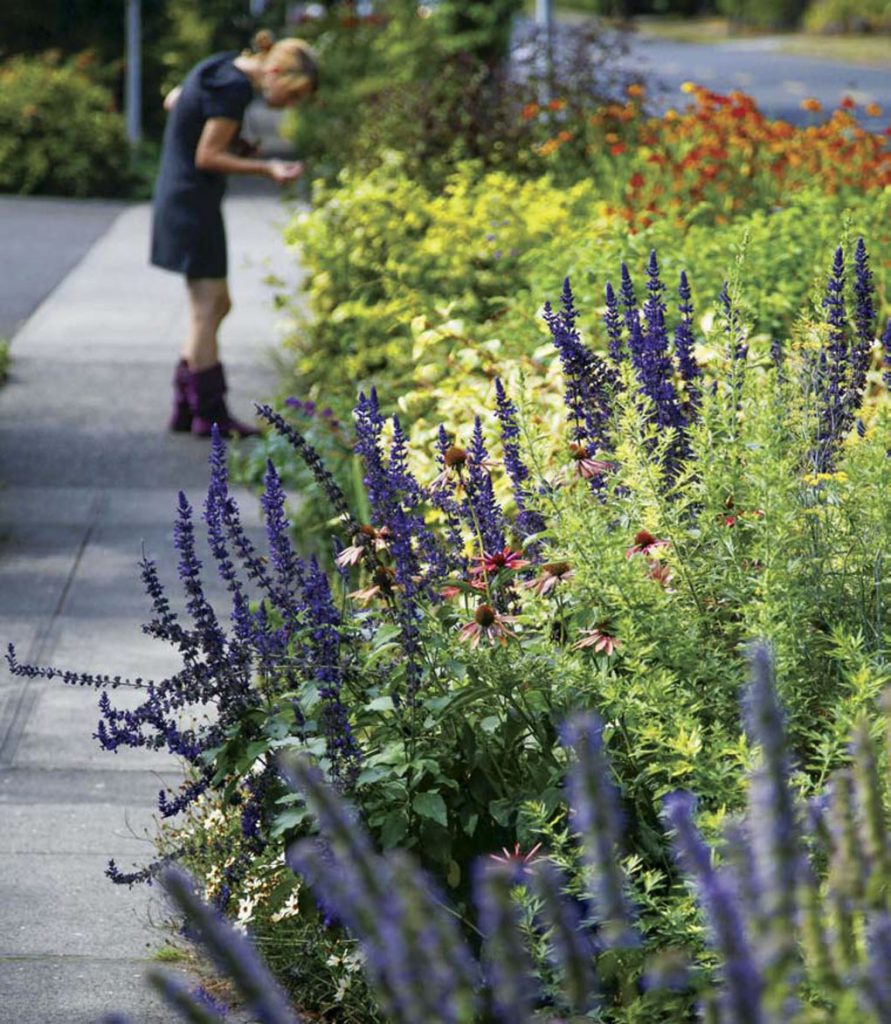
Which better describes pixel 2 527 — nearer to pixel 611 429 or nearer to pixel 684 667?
pixel 611 429

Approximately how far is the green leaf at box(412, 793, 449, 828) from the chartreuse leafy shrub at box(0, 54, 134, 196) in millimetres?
16846

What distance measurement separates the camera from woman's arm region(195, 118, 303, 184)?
7.94 metres

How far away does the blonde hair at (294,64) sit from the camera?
26.6 ft

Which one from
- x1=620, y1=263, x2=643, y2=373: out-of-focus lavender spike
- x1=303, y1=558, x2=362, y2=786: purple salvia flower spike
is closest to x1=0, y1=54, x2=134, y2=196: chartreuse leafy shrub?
x1=620, y1=263, x2=643, y2=373: out-of-focus lavender spike

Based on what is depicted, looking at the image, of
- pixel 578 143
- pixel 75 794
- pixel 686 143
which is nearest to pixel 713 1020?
pixel 75 794

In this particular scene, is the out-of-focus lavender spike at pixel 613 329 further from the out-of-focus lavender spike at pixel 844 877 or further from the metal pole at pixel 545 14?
the metal pole at pixel 545 14

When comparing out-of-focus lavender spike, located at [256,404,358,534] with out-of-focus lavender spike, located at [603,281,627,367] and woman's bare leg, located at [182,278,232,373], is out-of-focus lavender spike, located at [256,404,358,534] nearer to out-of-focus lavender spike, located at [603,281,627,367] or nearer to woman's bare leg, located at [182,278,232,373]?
out-of-focus lavender spike, located at [603,281,627,367]

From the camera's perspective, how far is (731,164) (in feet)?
32.1

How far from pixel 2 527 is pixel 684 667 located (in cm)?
440

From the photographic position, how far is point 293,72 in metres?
8.12

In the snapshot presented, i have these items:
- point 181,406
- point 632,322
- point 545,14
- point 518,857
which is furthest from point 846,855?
point 545,14

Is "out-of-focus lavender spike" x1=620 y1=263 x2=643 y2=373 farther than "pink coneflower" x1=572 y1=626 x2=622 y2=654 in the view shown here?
Yes

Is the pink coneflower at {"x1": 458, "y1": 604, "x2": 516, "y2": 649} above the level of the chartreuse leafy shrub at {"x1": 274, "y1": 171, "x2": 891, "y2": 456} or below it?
above

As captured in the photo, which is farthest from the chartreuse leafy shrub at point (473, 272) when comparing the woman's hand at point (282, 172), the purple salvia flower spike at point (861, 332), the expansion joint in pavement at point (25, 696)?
the purple salvia flower spike at point (861, 332)
